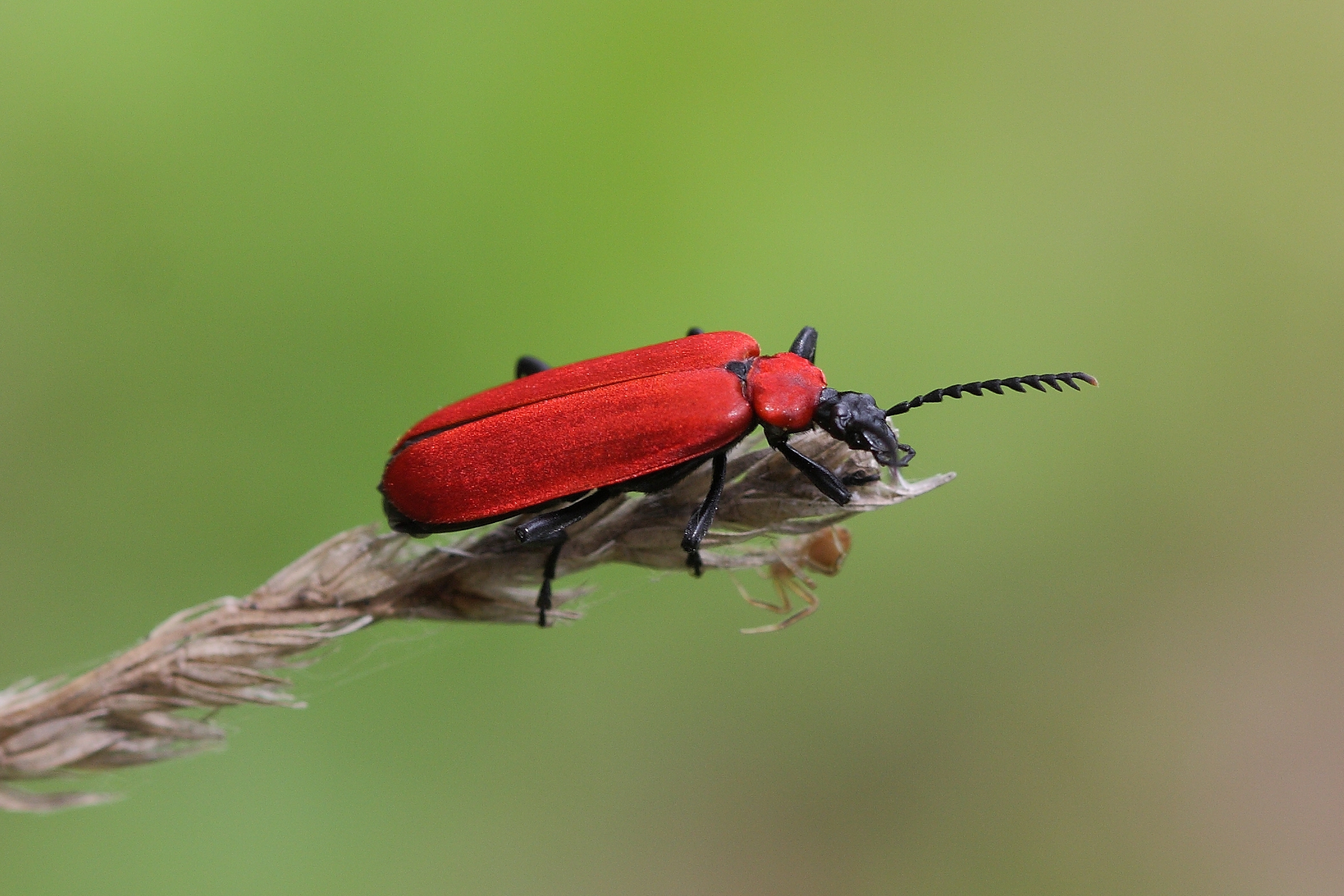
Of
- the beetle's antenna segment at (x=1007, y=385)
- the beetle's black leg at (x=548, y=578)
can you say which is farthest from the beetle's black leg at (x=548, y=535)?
the beetle's antenna segment at (x=1007, y=385)

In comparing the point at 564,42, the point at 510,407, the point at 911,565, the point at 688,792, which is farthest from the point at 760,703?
the point at 564,42

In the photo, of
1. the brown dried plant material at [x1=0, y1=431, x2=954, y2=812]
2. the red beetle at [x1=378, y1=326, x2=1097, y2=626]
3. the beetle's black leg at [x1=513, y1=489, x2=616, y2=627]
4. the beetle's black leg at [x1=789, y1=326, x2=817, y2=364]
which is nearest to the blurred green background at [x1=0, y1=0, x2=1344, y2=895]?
the beetle's black leg at [x1=789, y1=326, x2=817, y2=364]

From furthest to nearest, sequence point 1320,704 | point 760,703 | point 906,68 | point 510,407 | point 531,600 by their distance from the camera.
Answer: point 1320,704
point 906,68
point 760,703
point 510,407
point 531,600

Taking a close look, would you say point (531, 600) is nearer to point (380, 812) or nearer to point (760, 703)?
point (380, 812)

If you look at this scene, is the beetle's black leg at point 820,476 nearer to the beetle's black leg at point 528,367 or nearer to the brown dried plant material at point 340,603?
the brown dried plant material at point 340,603

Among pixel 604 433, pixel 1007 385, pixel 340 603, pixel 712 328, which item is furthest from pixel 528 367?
pixel 1007 385

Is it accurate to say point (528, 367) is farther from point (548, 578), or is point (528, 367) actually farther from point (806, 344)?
point (548, 578)

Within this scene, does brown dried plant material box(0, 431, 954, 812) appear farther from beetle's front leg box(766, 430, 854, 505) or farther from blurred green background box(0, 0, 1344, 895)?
blurred green background box(0, 0, 1344, 895)
